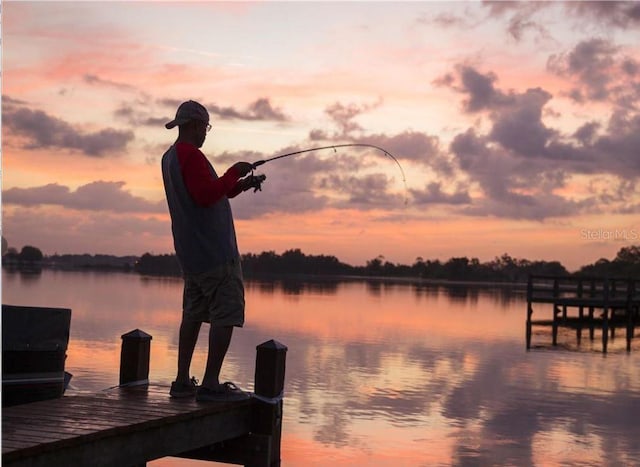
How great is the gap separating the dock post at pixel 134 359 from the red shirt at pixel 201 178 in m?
1.91

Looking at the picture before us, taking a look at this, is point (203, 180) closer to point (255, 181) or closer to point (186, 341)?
point (255, 181)

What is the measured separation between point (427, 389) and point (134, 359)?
11090 mm

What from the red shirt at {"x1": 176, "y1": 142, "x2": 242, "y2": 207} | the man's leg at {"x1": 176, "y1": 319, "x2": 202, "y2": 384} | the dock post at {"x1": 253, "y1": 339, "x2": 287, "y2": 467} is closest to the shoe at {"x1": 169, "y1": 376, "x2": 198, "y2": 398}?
the man's leg at {"x1": 176, "y1": 319, "x2": 202, "y2": 384}

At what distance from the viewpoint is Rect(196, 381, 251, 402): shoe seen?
706cm

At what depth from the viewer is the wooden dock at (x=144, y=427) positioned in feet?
18.1

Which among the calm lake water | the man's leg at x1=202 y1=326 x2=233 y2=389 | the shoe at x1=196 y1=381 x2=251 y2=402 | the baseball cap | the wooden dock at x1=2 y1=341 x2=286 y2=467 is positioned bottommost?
the calm lake water

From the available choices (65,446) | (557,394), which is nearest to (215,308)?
(65,446)

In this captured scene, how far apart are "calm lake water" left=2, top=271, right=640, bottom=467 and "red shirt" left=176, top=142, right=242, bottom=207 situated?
4524mm

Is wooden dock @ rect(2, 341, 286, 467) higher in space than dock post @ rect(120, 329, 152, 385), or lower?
lower

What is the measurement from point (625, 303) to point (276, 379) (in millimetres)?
35042

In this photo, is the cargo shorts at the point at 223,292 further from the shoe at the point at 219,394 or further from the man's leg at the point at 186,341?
the shoe at the point at 219,394

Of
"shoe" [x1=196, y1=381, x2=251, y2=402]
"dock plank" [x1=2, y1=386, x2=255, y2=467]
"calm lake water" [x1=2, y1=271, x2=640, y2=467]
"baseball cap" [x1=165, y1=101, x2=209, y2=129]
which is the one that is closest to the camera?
"dock plank" [x1=2, y1=386, x2=255, y2=467]

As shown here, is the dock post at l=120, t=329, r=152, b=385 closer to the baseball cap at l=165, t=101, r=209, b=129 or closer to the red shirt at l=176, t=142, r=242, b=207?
the red shirt at l=176, t=142, r=242, b=207

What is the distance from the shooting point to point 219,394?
712 cm
